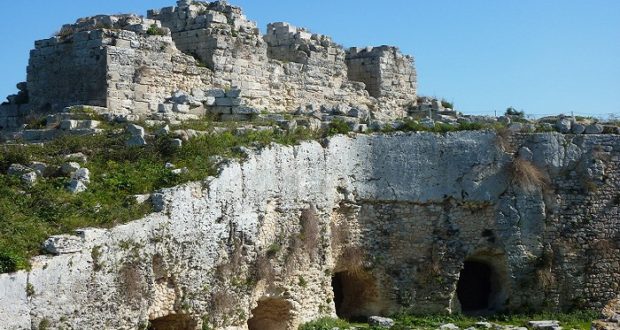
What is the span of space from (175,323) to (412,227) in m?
7.15

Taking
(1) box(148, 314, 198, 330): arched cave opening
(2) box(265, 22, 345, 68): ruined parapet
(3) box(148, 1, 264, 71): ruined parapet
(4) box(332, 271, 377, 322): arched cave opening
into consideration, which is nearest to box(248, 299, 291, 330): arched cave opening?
(4) box(332, 271, 377, 322): arched cave opening

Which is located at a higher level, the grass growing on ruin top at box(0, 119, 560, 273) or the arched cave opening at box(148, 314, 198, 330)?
the grass growing on ruin top at box(0, 119, 560, 273)

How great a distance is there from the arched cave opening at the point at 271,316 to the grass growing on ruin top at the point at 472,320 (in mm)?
777

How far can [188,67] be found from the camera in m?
20.9

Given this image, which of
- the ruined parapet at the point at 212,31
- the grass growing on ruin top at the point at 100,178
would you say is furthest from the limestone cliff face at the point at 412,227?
the ruined parapet at the point at 212,31

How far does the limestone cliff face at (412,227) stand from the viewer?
17.5 metres

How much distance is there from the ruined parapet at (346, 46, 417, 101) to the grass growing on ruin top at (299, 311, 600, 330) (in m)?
6.79

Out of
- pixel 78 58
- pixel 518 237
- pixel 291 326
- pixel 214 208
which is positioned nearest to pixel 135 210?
pixel 214 208

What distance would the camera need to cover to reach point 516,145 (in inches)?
864

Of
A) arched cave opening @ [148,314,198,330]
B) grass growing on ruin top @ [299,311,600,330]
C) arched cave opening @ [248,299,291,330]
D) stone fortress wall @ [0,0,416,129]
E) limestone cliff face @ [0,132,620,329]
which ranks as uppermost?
stone fortress wall @ [0,0,416,129]

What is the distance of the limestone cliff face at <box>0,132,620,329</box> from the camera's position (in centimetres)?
1745

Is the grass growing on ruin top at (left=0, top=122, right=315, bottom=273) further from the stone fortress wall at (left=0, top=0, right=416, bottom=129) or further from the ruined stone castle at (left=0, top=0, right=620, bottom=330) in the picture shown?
the stone fortress wall at (left=0, top=0, right=416, bottom=129)

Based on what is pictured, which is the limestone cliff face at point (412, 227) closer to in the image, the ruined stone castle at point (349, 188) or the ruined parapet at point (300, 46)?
the ruined stone castle at point (349, 188)

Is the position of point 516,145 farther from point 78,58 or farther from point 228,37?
point 78,58
